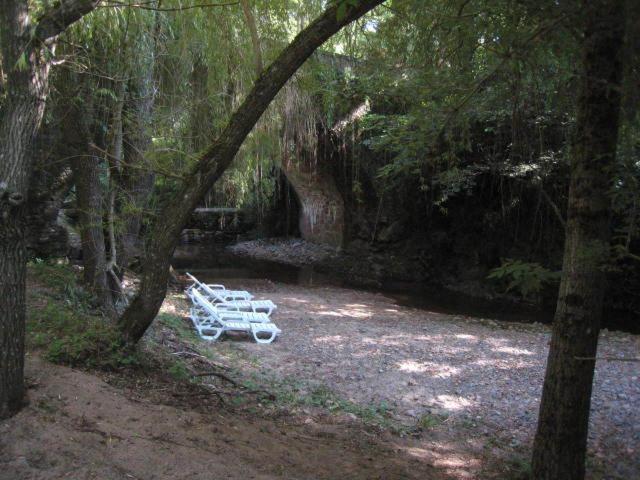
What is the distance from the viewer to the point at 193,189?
4.64 meters

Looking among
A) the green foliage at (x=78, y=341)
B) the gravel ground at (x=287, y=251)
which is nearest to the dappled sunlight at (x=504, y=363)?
the green foliage at (x=78, y=341)

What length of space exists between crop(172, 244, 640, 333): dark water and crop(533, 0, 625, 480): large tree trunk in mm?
8930

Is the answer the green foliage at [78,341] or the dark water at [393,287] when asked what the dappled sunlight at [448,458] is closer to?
the green foliage at [78,341]

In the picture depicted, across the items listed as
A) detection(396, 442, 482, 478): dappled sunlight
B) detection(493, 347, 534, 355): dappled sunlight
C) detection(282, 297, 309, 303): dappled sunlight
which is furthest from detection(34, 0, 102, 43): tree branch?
detection(282, 297, 309, 303): dappled sunlight

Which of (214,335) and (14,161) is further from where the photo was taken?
(214,335)

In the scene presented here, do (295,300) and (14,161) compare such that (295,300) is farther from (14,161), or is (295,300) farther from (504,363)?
(14,161)

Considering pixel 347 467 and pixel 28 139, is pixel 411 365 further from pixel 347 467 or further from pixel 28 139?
pixel 28 139

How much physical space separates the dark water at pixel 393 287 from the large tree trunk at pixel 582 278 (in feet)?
29.3

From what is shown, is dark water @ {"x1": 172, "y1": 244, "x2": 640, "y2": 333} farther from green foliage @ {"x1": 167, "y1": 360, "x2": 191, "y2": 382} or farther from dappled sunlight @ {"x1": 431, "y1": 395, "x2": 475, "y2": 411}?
green foliage @ {"x1": 167, "y1": 360, "x2": 191, "y2": 382}

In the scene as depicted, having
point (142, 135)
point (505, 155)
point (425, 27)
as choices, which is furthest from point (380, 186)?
point (425, 27)

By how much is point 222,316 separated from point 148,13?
429 cm

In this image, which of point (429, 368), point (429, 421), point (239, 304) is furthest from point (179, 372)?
point (239, 304)

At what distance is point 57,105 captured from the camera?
6.09m

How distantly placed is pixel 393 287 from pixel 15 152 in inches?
512
